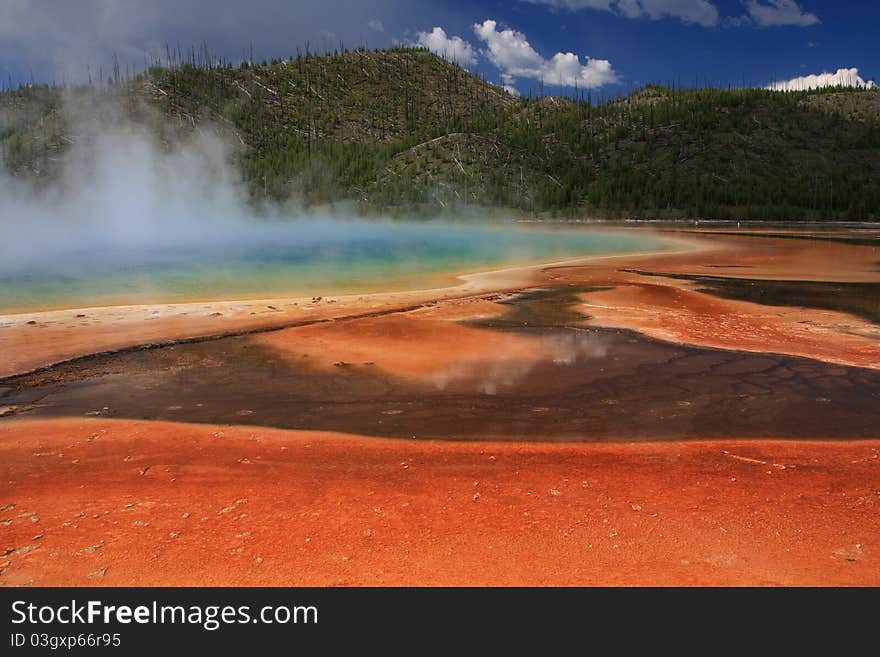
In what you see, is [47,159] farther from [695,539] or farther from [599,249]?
[695,539]

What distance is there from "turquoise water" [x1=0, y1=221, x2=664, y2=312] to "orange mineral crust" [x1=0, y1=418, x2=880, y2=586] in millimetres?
11121

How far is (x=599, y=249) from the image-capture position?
32.9 metres

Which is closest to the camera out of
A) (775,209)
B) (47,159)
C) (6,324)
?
(6,324)

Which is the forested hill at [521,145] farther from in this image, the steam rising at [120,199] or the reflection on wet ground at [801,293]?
the reflection on wet ground at [801,293]

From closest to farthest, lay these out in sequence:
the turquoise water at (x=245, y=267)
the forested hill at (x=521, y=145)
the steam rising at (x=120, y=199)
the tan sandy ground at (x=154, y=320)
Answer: the tan sandy ground at (x=154, y=320) < the turquoise water at (x=245, y=267) < the steam rising at (x=120, y=199) < the forested hill at (x=521, y=145)

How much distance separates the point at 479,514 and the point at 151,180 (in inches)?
3375

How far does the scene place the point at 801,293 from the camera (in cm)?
1639

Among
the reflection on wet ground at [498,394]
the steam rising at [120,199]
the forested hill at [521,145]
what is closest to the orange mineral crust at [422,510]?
the reflection on wet ground at [498,394]

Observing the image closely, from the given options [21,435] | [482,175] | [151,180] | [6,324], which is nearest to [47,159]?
[151,180]

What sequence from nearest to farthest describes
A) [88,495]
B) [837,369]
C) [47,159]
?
[88,495], [837,369], [47,159]

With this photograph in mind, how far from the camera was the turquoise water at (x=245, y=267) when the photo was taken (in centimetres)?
1703

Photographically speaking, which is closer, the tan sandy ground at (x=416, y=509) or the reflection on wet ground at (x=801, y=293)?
the tan sandy ground at (x=416, y=509)

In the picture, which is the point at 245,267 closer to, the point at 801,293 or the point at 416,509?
the point at 801,293

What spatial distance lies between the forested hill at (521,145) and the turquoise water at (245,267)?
38907mm
